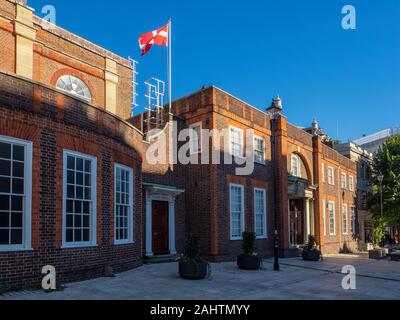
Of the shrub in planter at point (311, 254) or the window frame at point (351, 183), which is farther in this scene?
the window frame at point (351, 183)

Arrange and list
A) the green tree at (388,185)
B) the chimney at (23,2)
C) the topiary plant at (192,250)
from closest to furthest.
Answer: the topiary plant at (192,250) < the chimney at (23,2) < the green tree at (388,185)

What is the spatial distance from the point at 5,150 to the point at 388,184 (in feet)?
107

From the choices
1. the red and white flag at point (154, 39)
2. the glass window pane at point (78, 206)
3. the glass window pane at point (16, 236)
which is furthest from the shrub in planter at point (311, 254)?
the glass window pane at point (16, 236)

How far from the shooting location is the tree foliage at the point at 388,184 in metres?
33.3

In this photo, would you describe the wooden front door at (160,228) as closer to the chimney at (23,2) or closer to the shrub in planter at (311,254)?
the shrub in planter at (311,254)

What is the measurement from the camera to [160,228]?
17469 mm

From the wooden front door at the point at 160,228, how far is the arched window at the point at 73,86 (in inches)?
315

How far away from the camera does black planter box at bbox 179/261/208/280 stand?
487 inches

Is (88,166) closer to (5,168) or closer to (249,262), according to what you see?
(5,168)

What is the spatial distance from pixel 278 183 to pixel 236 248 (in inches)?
213

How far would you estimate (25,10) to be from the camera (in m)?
18.5

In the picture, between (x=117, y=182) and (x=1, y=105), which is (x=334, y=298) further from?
(x=1, y=105)

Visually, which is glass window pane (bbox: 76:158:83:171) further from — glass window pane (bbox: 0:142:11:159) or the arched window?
the arched window
